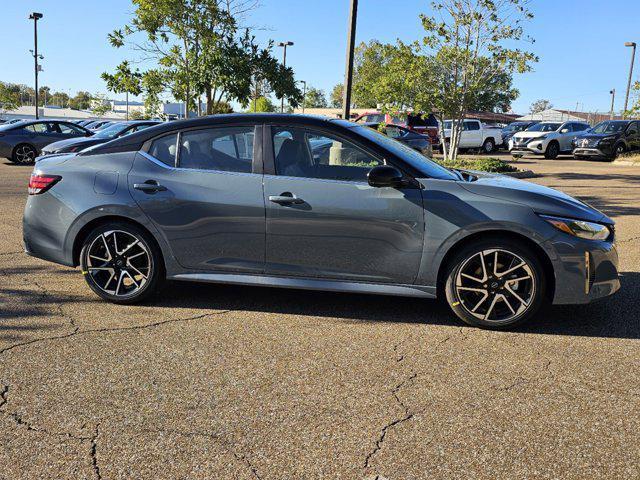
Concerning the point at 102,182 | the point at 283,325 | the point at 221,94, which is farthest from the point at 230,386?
the point at 221,94

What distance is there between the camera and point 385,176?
180 inches

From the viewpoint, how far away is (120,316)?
488cm

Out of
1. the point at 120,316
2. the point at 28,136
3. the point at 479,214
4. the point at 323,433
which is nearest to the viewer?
the point at 323,433

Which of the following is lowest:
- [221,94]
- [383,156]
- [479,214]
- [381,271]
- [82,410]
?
[82,410]

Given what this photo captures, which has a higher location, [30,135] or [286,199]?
[30,135]

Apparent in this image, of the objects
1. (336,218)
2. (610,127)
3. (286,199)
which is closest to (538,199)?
(336,218)

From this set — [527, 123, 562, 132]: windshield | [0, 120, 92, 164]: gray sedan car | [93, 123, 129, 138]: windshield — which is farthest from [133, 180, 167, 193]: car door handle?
[527, 123, 562, 132]: windshield

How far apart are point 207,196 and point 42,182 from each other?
1.49 m

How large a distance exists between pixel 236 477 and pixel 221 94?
47.0 ft

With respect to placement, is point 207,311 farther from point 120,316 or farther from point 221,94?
point 221,94

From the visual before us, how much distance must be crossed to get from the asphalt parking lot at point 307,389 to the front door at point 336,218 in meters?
0.45

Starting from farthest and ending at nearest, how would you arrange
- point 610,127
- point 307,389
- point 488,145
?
point 488,145
point 610,127
point 307,389

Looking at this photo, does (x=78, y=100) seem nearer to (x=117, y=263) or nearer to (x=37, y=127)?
(x=37, y=127)

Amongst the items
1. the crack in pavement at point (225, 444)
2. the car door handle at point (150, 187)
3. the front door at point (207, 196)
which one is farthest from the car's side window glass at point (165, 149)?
the crack in pavement at point (225, 444)
